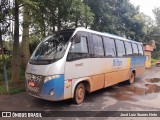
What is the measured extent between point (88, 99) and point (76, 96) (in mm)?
1035

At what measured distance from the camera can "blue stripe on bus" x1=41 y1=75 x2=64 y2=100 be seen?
5.78 metres

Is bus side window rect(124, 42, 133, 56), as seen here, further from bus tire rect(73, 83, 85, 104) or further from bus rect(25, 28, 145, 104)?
bus tire rect(73, 83, 85, 104)

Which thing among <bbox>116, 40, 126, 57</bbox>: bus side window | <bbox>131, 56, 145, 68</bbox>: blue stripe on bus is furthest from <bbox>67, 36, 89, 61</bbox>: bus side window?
<bbox>131, 56, 145, 68</bbox>: blue stripe on bus

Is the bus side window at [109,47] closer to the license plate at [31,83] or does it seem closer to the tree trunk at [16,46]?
the license plate at [31,83]

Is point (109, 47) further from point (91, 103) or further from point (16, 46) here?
point (16, 46)

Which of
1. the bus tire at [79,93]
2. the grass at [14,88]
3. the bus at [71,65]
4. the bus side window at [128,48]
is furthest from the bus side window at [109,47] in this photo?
the grass at [14,88]

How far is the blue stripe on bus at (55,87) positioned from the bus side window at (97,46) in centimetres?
222

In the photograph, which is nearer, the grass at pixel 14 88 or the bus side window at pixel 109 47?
the grass at pixel 14 88

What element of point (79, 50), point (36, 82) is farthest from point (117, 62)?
point (36, 82)

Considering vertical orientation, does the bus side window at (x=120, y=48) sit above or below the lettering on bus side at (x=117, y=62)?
above

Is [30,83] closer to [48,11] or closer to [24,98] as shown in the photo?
[24,98]

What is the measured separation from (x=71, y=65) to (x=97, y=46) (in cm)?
196

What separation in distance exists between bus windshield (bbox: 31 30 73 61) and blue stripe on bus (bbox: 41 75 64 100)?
724 mm

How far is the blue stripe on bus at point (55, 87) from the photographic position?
19.0 ft
